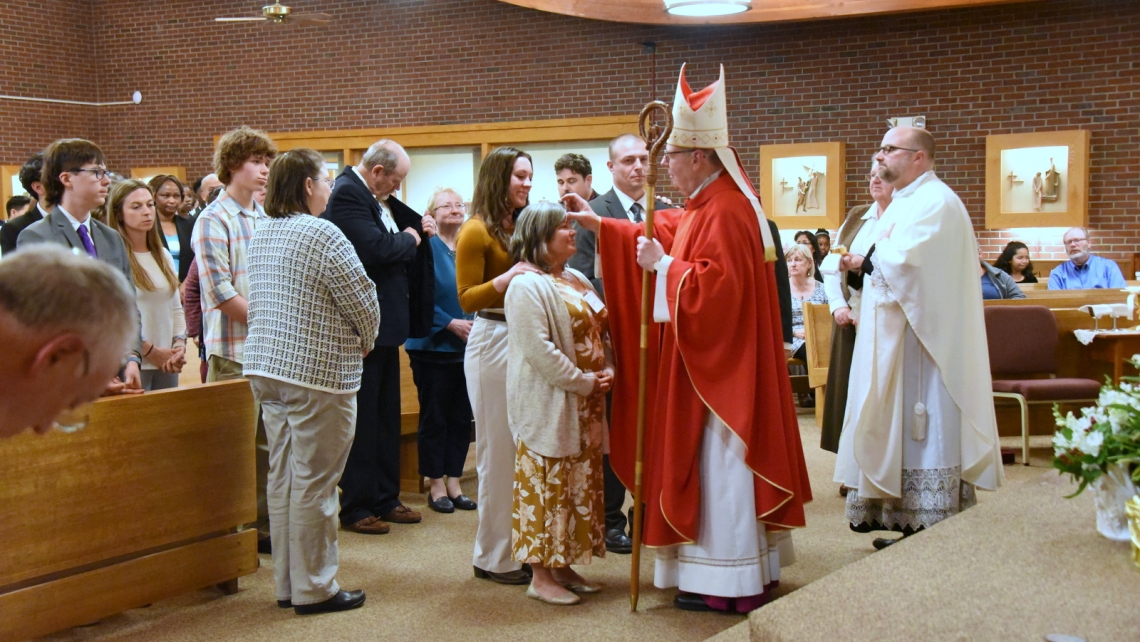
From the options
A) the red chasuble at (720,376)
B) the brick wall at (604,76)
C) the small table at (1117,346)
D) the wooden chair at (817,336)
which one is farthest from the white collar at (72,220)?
the brick wall at (604,76)

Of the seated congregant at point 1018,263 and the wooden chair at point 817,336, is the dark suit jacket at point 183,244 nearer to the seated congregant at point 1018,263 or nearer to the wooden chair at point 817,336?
the wooden chair at point 817,336

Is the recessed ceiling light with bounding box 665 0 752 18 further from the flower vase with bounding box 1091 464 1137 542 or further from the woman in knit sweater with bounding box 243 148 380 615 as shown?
the flower vase with bounding box 1091 464 1137 542

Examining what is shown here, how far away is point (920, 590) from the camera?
8.60ft

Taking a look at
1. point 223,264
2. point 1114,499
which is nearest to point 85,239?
point 223,264

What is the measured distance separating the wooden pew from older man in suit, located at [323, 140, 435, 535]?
2.78 ft

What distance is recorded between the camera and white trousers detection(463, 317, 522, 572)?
12.6 ft

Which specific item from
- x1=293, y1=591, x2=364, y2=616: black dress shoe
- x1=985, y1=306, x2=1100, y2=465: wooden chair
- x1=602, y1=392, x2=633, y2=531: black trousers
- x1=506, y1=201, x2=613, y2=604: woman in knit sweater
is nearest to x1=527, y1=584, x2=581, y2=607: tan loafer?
x1=506, y1=201, x2=613, y2=604: woman in knit sweater

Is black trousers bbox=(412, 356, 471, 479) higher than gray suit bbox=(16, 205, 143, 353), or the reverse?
gray suit bbox=(16, 205, 143, 353)

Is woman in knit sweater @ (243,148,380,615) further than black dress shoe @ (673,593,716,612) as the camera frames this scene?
No

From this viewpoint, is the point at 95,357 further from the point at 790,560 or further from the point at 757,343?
the point at 790,560

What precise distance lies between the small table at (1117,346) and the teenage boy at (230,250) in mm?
4959

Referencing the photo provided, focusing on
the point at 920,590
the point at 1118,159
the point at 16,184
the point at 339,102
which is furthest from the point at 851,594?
the point at 16,184

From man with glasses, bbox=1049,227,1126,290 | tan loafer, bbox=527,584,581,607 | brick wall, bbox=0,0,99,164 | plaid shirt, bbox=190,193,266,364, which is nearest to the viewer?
tan loafer, bbox=527,584,581,607

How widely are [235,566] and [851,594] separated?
2.24 m
